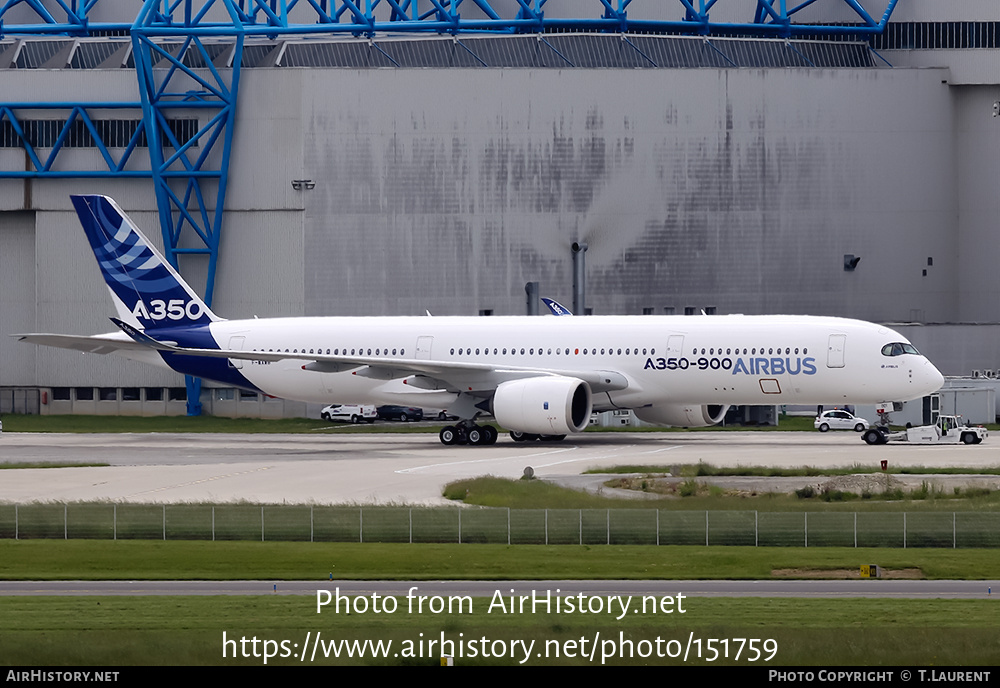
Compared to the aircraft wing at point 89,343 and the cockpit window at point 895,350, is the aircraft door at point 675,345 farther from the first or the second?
the aircraft wing at point 89,343

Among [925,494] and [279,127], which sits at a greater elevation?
[279,127]

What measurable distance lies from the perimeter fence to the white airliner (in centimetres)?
1954

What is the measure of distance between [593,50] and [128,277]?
35.4 m

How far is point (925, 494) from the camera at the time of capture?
35.0 meters

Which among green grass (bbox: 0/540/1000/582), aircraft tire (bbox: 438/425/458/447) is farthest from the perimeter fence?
aircraft tire (bbox: 438/425/458/447)

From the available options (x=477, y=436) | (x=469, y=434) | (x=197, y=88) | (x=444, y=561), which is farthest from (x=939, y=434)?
(x=197, y=88)

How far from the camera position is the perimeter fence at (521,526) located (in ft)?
95.8

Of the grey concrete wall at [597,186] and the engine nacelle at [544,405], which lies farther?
the grey concrete wall at [597,186]

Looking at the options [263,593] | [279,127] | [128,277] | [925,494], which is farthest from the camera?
[279,127]

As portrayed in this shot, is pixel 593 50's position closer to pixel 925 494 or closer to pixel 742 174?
pixel 742 174

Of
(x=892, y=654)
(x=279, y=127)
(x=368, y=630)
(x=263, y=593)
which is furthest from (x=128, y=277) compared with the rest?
(x=892, y=654)

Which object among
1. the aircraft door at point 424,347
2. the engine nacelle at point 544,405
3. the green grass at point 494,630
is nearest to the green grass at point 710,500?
the green grass at point 494,630

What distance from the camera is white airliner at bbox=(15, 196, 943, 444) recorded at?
50844mm

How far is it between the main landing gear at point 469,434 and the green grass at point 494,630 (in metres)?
32.3
